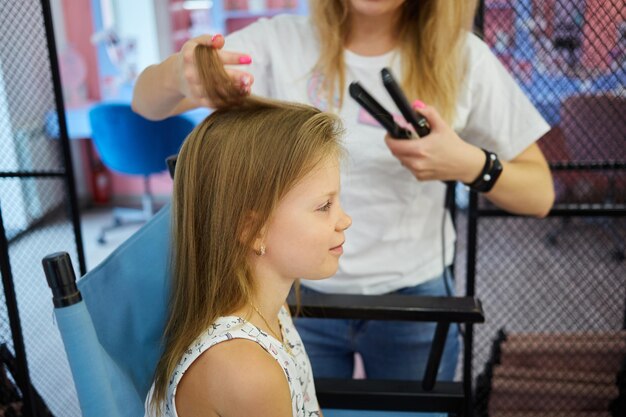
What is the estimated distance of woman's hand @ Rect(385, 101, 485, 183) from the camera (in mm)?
934

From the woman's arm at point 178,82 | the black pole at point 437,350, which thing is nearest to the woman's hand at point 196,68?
the woman's arm at point 178,82

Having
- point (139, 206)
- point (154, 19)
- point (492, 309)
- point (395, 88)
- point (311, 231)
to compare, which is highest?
point (395, 88)

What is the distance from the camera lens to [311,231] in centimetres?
77

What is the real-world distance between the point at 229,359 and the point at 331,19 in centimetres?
61

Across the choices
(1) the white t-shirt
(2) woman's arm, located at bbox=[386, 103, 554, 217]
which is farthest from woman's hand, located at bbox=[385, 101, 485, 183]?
(1) the white t-shirt

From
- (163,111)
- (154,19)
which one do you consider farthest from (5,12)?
(154,19)

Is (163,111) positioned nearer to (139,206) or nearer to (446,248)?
(446,248)

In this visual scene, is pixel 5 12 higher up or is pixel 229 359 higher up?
pixel 5 12

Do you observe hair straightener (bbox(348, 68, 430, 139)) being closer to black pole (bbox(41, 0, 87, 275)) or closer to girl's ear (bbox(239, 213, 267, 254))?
girl's ear (bbox(239, 213, 267, 254))

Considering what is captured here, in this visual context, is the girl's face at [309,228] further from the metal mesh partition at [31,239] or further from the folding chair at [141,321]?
the metal mesh partition at [31,239]

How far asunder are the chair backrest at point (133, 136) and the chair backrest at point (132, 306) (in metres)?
2.52

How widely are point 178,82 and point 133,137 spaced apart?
8.52ft

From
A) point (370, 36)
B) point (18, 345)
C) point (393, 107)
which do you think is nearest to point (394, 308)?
point (393, 107)

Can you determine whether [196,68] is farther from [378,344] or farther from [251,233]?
[378,344]
